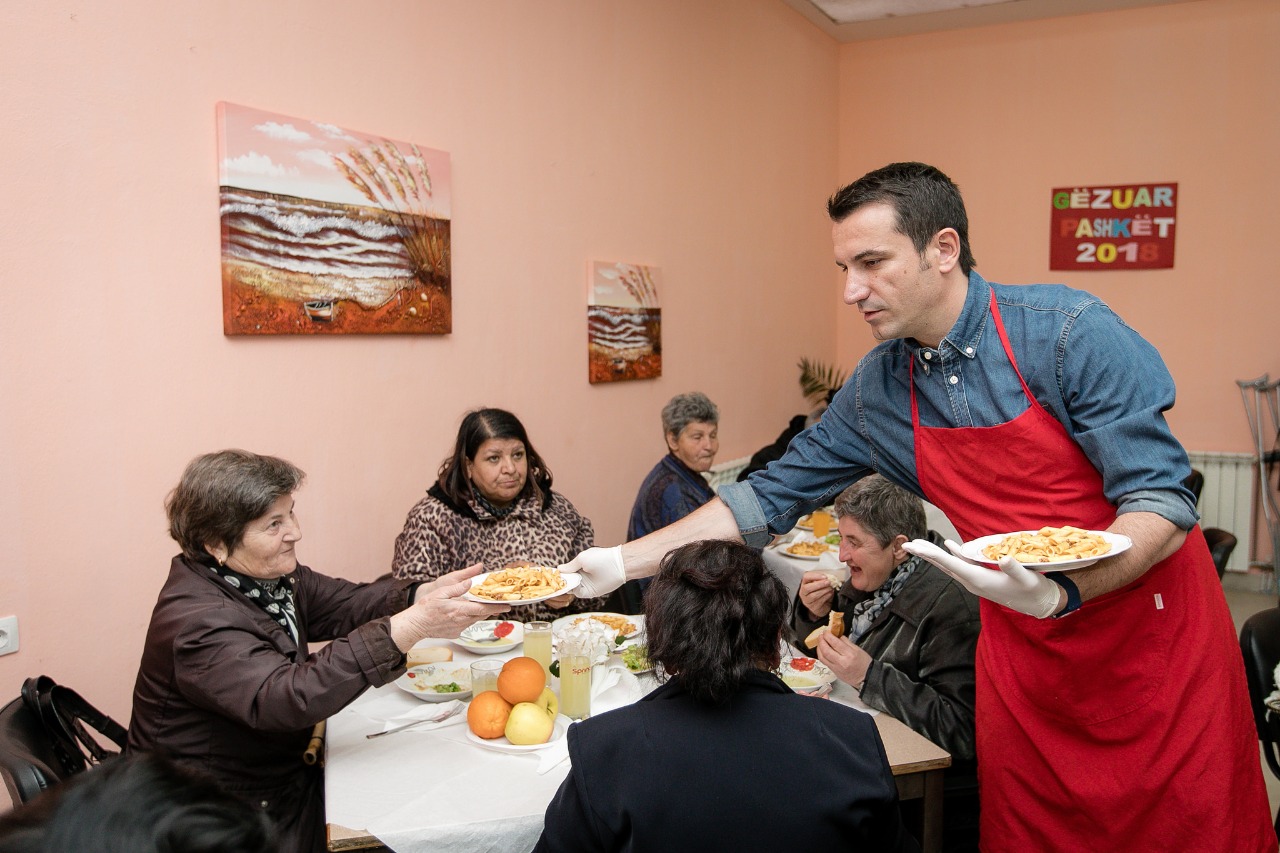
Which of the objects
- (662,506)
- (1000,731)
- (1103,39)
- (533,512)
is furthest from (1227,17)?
(1000,731)

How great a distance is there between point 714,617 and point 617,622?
119 cm

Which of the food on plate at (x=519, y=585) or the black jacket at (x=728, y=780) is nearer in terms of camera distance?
the black jacket at (x=728, y=780)

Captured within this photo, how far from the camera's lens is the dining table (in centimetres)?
160

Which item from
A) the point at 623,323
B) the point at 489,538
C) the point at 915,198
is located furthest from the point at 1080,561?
the point at 623,323

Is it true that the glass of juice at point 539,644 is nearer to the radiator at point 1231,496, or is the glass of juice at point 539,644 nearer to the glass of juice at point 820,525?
the glass of juice at point 820,525

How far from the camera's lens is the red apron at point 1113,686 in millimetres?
1596

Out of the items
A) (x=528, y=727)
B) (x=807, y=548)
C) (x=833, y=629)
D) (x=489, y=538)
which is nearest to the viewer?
(x=528, y=727)

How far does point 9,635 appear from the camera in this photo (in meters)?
2.28

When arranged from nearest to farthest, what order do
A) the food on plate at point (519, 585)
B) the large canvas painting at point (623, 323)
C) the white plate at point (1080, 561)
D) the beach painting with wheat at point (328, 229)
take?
1. the white plate at point (1080, 561)
2. the food on plate at point (519, 585)
3. the beach painting with wheat at point (328, 229)
4. the large canvas painting at point (623, 323)

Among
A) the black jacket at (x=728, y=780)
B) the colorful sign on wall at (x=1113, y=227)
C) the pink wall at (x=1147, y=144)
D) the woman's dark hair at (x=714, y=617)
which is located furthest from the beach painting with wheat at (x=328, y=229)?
the colorful sign on wall at (x=1113, y=227)

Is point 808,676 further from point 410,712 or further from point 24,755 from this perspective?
point 24,755

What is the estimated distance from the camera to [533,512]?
3.34 metres

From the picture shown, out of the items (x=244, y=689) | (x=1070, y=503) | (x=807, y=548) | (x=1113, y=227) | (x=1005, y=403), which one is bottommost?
(x=807, y=548)

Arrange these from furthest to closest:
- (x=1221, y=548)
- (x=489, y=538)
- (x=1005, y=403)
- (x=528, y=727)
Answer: (x=1221, y=548)
(x=489, y=538)
(x=528, y=727)
(x=1005, y=403)
